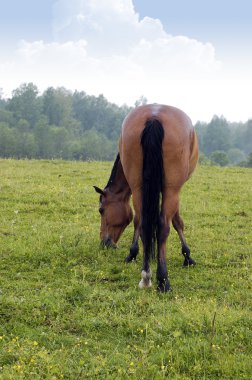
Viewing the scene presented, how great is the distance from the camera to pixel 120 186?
308 inches

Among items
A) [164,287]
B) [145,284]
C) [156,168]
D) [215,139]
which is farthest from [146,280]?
[215,139]

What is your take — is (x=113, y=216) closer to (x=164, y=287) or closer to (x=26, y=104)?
(x=164, y=287)

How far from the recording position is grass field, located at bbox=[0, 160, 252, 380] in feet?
12.7

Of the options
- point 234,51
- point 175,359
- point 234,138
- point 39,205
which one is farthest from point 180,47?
point 175,359

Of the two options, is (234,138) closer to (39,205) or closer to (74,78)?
(74,78)

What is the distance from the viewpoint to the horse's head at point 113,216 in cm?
773

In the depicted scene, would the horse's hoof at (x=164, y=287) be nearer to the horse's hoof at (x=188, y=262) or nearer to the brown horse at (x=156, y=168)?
the brown horse at (x=156, y=168)

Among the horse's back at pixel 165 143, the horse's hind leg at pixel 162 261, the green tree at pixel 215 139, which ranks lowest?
the horse's hind leg at pixel 162 261

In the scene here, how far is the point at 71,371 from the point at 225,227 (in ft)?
21.1

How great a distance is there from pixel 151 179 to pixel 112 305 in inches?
68.3

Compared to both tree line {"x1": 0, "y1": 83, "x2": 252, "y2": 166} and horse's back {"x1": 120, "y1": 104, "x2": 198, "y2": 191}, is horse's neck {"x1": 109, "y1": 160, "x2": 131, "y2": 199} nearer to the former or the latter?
horse's back {"x1": 120, "y1": 104, "x2": 198, "y2": 191}

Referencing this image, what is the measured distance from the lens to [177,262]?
7203 millimetres

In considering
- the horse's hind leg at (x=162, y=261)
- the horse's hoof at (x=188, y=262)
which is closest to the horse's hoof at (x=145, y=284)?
the horse's hind leg at (x=162, y=261)

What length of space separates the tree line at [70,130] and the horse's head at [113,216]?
165ft
